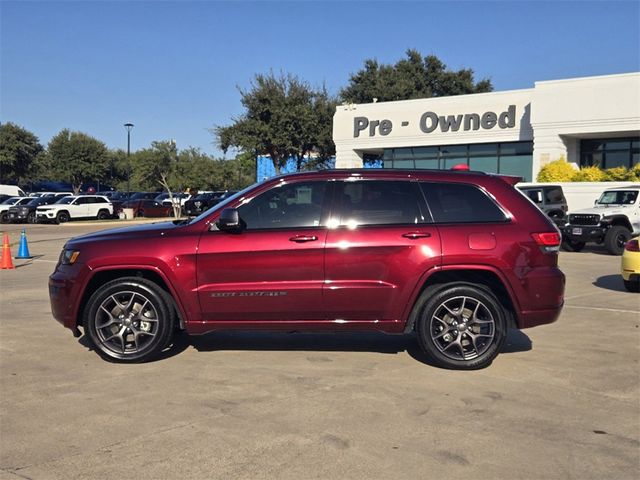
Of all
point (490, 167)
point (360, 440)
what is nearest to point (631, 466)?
point (360, 440)

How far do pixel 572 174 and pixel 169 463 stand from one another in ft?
83.8

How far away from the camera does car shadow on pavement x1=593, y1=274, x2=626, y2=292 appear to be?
35.7 feet

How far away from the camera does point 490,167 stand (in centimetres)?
3216

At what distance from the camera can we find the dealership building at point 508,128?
26781 millimetres

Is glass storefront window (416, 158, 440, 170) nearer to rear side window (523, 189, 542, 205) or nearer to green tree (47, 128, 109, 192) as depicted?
rear side window (523, 189, 542, 205)

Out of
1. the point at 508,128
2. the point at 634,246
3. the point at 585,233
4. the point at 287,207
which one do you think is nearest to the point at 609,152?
the point at 508,128

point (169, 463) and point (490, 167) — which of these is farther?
point (490, 167)

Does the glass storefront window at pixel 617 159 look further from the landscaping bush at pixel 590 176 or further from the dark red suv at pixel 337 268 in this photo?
the dark red suv at pixel 337 268

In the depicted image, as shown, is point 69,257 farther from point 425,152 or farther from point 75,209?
point 75,209

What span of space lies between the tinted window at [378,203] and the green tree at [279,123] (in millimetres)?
34101

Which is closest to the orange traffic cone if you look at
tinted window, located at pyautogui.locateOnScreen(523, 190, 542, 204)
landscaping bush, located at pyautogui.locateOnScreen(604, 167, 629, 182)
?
tinted window, located at pyautogui.locateOnScreen(523, 190, 542, 204)

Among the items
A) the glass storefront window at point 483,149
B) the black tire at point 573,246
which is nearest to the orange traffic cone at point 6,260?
the black tire at point 573,246

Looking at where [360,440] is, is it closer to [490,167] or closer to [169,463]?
[169,463]

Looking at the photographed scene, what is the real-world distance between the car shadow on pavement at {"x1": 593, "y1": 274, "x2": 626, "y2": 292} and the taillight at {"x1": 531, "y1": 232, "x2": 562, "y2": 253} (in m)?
5.54
